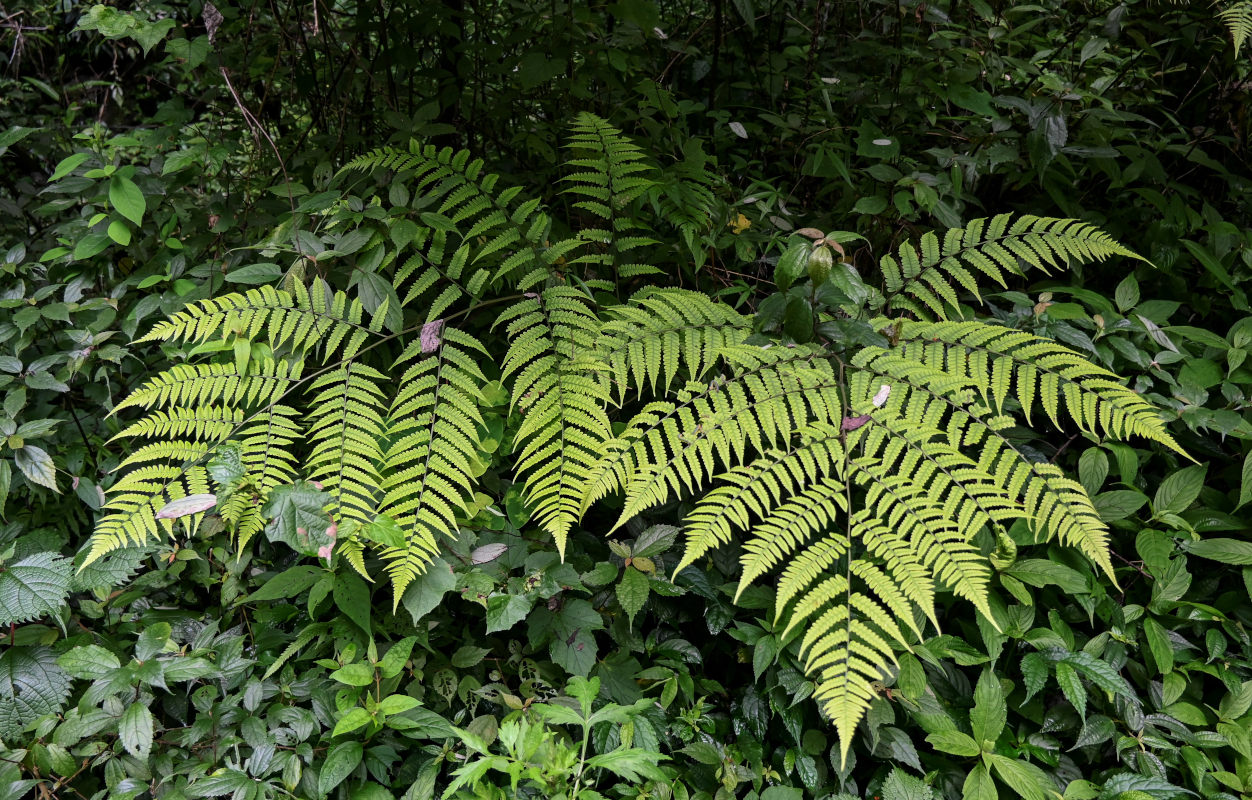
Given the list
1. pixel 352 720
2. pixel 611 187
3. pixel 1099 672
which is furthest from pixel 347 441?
pixel 1099 672

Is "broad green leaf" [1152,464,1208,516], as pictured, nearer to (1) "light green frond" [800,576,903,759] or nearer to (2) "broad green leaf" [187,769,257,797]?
(1) "light green frond" [800,576,903,759]

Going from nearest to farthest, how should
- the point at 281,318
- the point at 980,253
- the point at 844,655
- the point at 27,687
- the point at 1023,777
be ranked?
the point at 844,655 < the point at 1023,777 < the point at 27,687 < the point at 281,318 < the point at 980,253

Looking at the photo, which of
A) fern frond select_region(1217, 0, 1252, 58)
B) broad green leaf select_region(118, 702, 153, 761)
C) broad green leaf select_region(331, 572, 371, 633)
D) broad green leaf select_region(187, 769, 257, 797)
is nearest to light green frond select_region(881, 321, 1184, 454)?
fern frond select_region(1217, 0, 1252, 58)

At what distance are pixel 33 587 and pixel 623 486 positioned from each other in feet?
4.69

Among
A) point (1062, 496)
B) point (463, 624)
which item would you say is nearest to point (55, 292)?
point (463, 624)

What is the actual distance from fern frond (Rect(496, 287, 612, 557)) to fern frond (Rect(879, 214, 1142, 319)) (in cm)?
88

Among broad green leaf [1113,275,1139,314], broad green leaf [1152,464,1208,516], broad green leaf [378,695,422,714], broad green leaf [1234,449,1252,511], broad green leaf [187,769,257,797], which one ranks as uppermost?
broad green leaf [1113,275,1139,314]

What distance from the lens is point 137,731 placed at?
5.32 ft

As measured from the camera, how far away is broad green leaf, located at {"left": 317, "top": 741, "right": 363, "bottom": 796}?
5.16 ft

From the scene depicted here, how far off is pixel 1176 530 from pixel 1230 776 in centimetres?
59

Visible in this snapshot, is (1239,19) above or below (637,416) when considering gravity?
above

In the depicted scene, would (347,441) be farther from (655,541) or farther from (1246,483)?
(1246,483)

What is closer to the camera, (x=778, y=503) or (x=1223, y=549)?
(x=778, y=503)

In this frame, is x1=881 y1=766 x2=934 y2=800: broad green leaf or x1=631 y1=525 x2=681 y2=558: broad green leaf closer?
x1=881 y1=766 x2=934 y2=800: broad green leaf
